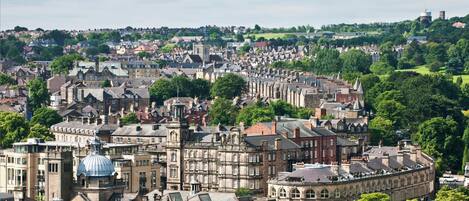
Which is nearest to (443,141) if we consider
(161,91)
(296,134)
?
(296,134)

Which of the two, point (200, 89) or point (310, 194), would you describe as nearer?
point (310, 194)

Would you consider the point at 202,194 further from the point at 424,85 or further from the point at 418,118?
the point at 424,85

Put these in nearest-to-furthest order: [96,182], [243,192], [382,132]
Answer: [96,182] < [243,192] < [382,132]

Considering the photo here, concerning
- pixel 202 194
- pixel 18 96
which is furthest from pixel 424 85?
pixel 202 194

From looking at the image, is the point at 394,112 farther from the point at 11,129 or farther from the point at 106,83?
the point at 106,83

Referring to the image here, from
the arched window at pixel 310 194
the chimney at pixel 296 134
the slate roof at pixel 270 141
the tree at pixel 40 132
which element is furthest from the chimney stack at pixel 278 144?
the tree at pixel 40 132

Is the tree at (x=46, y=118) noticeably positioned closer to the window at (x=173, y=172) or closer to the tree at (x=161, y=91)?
the window at (x=173, y=172)

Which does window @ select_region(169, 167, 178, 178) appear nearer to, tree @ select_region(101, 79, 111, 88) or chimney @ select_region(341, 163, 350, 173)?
chimney @ select_region(341, 163, 350, 173)
